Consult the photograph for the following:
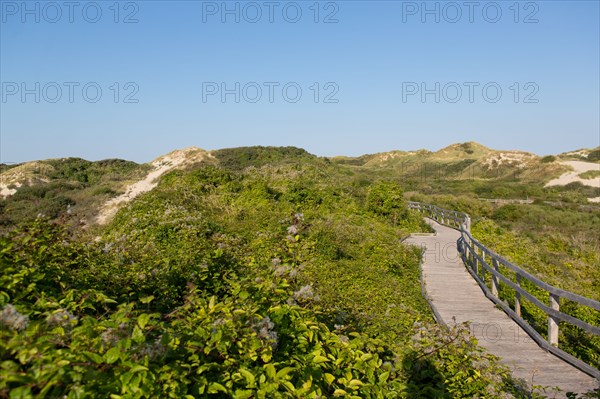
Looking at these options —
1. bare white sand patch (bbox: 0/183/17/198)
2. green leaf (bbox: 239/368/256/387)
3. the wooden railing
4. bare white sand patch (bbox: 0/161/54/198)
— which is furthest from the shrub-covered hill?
bare white sand patch (bbox: 0/161/54/198)

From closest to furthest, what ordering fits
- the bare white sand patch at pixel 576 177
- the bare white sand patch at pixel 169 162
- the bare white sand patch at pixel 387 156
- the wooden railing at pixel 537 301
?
the wooden railing at pixel 537 301
the bare white sand patch at pixel 169 162
the bare white sand patch at pixel 576 177
the bare white sand patch at pixel 387 156

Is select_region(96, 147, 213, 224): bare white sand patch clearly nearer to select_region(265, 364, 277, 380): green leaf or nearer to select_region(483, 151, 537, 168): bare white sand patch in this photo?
select_region(265, 364, 277, 380): green leaf

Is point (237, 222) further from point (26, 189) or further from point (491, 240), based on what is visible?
point (26, 189)

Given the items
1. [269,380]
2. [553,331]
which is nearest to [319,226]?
[553,331]

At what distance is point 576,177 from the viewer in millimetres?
66812

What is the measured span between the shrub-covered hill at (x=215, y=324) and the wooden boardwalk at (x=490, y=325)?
62 centimetres

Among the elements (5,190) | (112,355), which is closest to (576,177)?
(5,190)

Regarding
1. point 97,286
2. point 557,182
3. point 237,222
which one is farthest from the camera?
point 557,182

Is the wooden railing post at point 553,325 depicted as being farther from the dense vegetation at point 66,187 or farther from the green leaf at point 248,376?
the dense vegetation at point 66,187

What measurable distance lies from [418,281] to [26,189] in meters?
32.8

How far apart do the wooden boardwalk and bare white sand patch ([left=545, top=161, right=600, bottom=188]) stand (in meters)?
61.3

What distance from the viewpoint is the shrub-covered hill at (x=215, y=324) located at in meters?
2.32

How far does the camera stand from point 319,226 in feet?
49.4

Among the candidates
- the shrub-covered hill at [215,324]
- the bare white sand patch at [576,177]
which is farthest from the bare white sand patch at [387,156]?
the shrub-covered hill at [215,324]
